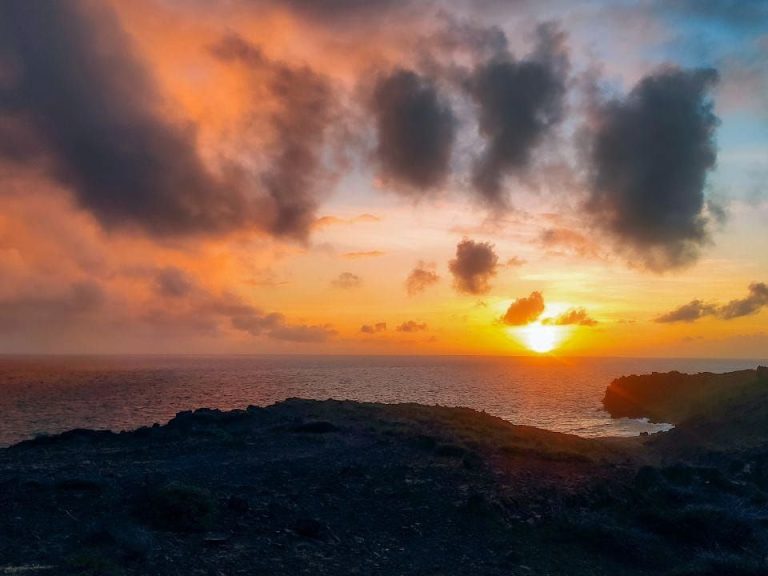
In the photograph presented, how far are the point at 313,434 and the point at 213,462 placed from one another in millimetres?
8146

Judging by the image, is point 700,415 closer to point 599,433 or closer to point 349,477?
point 599,433

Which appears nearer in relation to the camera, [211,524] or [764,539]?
[211,524]

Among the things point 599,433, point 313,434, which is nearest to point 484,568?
point 313,434

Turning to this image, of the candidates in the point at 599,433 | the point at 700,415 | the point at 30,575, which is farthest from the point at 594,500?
the point at 599,433

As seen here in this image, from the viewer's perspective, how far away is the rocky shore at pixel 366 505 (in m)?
18.0

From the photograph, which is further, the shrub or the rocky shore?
the shrub

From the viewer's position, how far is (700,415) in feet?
171

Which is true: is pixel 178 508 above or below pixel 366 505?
above

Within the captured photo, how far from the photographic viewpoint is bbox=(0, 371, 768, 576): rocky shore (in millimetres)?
17953

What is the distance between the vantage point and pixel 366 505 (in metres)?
23.0

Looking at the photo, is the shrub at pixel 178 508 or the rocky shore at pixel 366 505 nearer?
the rocky shore at pixel 366 505

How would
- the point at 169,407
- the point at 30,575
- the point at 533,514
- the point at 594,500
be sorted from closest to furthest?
the point at 30,575, the point at 533,514, the point at 594,500, the point at 169,407

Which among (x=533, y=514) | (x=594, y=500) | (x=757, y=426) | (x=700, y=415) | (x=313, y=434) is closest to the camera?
(x=533, y=514)

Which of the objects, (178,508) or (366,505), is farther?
(366,505)
